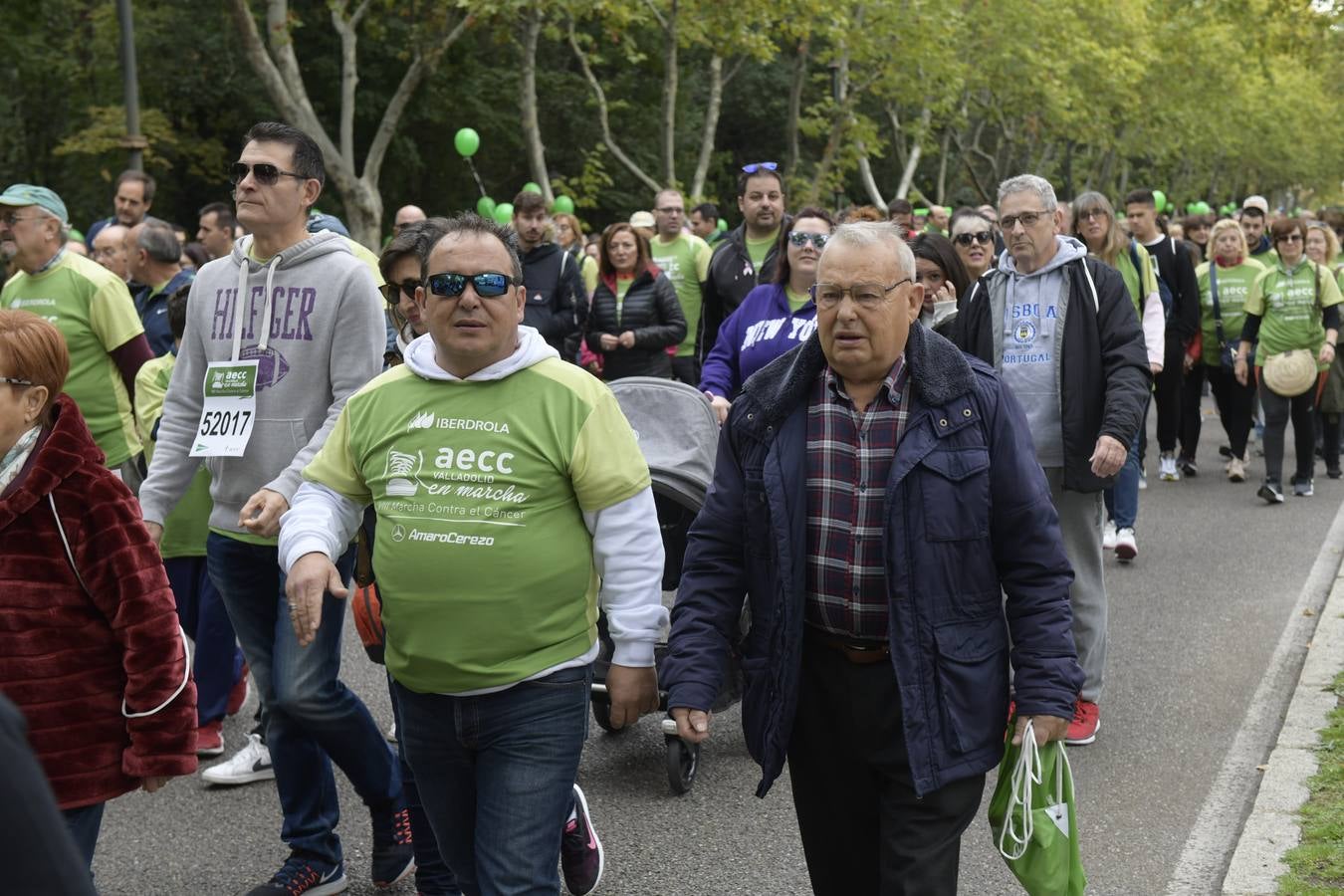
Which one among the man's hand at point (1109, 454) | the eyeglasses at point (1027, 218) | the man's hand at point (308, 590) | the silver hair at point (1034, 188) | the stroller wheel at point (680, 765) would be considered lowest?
the stroller wheel at point (680, 765)

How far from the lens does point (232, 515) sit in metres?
4.75

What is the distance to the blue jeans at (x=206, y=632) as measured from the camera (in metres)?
6.24

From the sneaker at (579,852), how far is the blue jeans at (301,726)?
60cm

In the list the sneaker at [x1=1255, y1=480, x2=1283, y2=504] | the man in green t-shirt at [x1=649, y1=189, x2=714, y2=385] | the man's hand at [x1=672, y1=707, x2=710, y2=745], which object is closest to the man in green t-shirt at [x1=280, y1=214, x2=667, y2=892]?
the man's hand at [x1=672, y1=707, x2=710, y2=745]

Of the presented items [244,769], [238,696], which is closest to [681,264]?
[238,696]

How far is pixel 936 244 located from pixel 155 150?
26.6m

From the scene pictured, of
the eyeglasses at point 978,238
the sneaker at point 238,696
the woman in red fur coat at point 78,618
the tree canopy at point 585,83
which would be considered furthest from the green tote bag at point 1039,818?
the tree canopy at point 585,83

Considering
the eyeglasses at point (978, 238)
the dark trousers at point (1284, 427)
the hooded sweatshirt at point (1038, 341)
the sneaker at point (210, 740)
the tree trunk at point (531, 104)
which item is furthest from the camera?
the tree trunk at point (531, 104)

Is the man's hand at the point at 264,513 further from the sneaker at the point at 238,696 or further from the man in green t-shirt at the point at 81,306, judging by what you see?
the sneaker at the point at 238,696

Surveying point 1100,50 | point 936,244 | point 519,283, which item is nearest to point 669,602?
point 936,244

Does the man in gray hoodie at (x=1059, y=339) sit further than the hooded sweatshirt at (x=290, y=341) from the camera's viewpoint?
Yes

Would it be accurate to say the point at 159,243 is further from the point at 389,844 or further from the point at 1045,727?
the point at 1045,727

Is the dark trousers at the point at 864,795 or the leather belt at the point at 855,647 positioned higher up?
the leather belt at the point at 855,647

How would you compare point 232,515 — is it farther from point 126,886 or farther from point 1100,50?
point 1100,50
